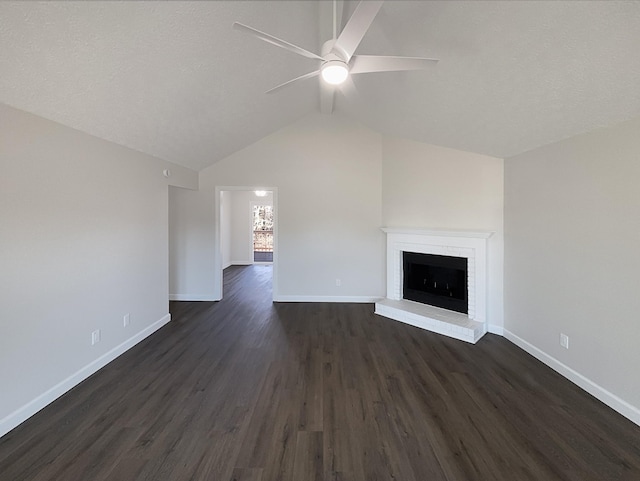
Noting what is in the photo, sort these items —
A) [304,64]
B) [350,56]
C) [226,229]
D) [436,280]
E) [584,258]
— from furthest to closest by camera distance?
1. [226,229]
2. [436,280]
3. [304,64]
4. [584,258]
5. [350,56]

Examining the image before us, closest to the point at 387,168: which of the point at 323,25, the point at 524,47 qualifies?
the point at 323,25

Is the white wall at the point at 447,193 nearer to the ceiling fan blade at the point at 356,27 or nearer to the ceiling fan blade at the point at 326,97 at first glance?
the ceiling fan blade at the point at 326,97

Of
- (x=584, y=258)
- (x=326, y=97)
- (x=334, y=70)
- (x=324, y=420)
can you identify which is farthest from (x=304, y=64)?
(x=324, y=420)

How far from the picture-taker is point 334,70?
1.90m

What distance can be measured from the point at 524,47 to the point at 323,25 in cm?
184

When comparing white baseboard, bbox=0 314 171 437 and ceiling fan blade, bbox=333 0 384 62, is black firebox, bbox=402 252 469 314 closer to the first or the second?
ceiling fan blade, bbox=333 0 384 62

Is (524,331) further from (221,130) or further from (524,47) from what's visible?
(221,130)

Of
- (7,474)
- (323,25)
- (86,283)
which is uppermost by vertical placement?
(323,25)

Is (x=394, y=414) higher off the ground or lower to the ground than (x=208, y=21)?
lower

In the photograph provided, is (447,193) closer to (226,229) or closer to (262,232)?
(226,229)

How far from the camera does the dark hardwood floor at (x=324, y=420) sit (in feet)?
5.57

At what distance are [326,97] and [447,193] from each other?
7.73ft

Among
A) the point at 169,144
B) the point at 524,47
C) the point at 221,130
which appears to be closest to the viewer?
the point at 524,47

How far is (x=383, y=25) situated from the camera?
2.32m
